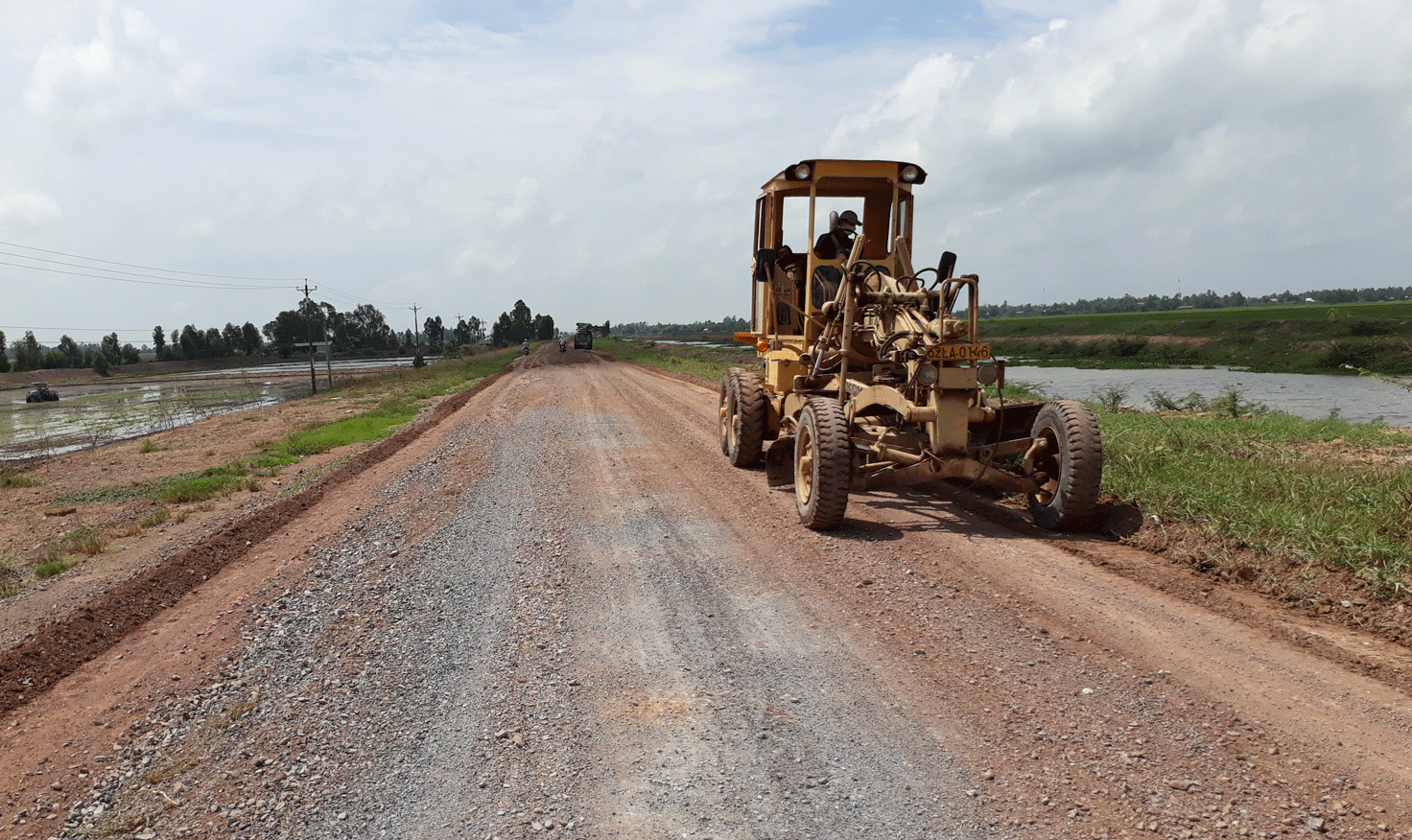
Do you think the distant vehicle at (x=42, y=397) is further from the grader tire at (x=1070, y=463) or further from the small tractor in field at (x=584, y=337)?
the grader tire at (x=1070, y=463)

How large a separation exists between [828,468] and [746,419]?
3.63m

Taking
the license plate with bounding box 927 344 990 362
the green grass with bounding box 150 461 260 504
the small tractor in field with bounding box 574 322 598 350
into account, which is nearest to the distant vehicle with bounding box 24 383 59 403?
the small tractor in field with bounding box 574 322 598 350

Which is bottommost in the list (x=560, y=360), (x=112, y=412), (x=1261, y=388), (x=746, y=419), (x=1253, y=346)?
(x=112, y=412)

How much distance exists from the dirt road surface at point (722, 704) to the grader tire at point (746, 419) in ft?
12.1

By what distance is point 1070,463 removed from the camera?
713 centimetres

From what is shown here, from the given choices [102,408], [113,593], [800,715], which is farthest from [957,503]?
[102,408]

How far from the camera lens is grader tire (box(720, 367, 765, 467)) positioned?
1098 cm

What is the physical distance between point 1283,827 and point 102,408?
50637 mm

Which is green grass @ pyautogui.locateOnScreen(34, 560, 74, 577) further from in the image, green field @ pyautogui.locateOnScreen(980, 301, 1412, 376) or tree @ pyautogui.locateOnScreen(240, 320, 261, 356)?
tree @ pyautogui.locateOnScreen(240, 320, 261, 356)

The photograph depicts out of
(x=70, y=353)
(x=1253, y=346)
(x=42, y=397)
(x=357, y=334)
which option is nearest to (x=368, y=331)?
(x=357, y=334)

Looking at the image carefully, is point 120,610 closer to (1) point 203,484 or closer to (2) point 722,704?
(2) point 722,704

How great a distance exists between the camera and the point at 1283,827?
10.0ft

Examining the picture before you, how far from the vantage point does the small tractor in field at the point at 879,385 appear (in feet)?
23.9

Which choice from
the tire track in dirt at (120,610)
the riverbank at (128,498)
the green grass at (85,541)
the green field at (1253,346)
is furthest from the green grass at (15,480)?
the green field at (1253,346)
